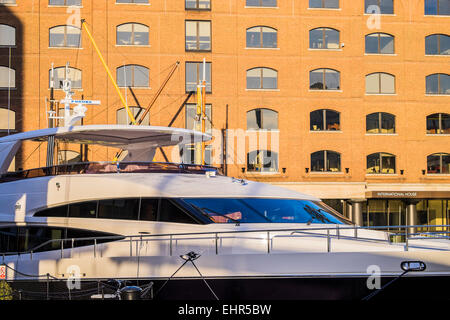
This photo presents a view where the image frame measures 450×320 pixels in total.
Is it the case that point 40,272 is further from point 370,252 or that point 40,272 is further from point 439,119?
point 439,119

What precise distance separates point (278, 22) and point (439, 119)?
11.9 meters

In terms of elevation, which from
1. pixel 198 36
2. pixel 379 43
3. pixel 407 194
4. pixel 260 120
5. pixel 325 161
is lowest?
pixel 407 194

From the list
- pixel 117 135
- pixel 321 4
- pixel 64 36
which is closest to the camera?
pixel 117 135

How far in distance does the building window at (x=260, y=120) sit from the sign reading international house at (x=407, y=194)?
7128 millimetres

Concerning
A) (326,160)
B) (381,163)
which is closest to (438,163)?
(381,163)

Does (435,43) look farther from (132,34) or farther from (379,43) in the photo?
(132,34)

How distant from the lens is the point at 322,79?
3123 centimetres

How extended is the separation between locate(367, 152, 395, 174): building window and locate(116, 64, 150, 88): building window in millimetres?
14385

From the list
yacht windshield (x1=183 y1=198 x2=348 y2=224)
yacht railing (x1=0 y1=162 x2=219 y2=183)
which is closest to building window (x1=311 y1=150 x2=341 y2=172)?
yacht railing (x1=0 y1=162 x2=219 y2=183)

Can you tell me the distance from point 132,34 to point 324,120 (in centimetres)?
1261

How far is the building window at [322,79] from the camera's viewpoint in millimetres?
31219

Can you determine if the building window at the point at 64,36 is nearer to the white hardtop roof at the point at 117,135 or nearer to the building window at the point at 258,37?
the building window at the point at 258,37

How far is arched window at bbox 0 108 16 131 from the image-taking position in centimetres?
2946

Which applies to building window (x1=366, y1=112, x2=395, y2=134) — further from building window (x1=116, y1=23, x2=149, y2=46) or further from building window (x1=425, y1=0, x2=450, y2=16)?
building window (x1=116, y1=23, x2=149, y2=46)
